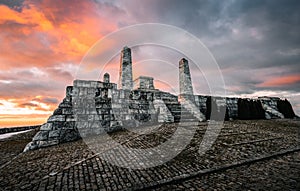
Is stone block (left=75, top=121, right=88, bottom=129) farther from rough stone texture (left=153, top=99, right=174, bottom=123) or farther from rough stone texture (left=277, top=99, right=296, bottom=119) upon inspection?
rough stone texture (left=277, top=99, right=296, bottom=119)

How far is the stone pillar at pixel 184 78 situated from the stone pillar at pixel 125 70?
239 inches

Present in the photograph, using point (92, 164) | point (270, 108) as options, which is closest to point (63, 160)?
point (92, 164)

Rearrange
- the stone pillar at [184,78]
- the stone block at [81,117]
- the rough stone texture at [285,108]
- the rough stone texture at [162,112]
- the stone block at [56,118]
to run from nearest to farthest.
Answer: the stone block at [56,118] < the stone block at [81,117] < the rough stone texture at [162,112] < the stone pillar at [184,78] < the rough stone texture at [285,108]

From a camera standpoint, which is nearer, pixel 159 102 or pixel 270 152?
pixel 270 152

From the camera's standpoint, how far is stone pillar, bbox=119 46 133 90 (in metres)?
19.6

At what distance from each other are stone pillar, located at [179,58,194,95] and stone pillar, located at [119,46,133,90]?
19.9ft

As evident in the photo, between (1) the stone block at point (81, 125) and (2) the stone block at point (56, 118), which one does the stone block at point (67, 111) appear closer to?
(2) the stone block at point (56, 118)

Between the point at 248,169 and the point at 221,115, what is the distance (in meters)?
10.9

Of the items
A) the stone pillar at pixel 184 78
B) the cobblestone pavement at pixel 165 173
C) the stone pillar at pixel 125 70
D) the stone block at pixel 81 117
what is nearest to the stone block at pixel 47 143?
the stone block at pixel 81 117

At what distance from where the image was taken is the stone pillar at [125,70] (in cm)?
1964

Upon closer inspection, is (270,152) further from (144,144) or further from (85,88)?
(85,88)

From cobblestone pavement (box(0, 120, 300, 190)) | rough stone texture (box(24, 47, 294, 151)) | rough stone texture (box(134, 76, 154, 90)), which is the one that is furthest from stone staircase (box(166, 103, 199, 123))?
rough stone texture (box(134, 76, 154, 90))

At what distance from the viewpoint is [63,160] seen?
5004mm

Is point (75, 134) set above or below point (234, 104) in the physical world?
below
